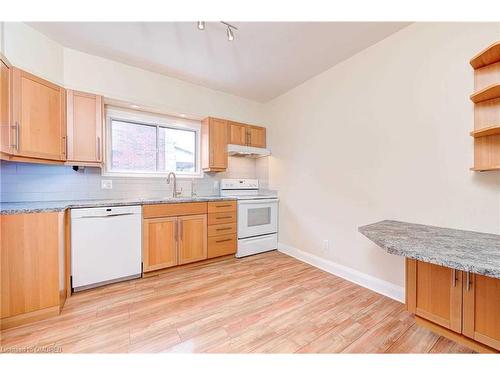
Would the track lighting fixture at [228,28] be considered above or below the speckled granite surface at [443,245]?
above

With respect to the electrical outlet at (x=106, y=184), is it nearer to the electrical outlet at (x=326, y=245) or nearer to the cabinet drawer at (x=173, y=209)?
the cabinet drawer at (x=173, y=209)

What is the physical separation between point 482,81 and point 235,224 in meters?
2.84

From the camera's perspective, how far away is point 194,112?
3102 mm

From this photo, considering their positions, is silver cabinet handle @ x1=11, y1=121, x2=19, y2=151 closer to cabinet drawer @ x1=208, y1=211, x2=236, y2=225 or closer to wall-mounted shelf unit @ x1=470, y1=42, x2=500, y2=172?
cabinet drawer @ x1=208, y1=211, x2=236, y2=225

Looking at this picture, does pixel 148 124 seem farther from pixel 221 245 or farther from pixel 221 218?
pixel 221 245

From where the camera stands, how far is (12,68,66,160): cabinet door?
1762 millimetres

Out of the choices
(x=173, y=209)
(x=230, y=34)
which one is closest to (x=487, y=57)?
(x=230, y=34)

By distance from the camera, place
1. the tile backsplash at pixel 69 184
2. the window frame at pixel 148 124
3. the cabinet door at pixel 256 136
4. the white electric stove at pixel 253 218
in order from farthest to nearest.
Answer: the cabinet door at pixel 256 136 < the white electric stove at pixel 253 218 < the window frame at pixel 148 124 < the tile backsplash at pixel 69 184

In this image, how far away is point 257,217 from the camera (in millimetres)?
3268

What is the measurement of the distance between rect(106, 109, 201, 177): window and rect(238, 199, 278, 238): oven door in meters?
1.01

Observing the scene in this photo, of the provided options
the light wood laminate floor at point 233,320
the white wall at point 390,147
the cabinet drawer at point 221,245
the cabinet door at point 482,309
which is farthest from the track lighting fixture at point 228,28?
the cabinet door at point 482,309

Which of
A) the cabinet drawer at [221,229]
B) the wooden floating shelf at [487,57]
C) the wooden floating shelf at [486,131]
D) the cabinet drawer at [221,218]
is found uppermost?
the wooden floating shelf at [487,57]

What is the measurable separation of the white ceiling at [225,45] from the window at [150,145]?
27.3 inches

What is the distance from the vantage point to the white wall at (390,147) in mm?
1562
